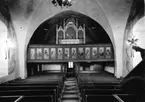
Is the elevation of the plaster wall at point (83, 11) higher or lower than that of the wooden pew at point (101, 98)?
higher

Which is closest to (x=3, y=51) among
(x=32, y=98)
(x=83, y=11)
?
(x=83, y=11)

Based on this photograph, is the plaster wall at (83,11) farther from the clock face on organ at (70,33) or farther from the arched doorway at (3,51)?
the clock face on organ at (70,33)

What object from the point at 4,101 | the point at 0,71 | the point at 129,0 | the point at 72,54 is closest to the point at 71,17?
the point at 72,54

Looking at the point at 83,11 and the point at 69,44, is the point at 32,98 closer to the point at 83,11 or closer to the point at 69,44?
the point at 69,44

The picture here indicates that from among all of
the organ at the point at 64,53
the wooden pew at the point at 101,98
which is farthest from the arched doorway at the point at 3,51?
the wooden pew at the point at 101,98

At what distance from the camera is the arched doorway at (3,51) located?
10.7m

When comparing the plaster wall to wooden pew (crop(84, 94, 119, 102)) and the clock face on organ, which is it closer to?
the clock face on organ

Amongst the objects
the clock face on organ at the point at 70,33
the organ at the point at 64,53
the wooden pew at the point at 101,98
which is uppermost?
the clock face on organ at the point at 70,33

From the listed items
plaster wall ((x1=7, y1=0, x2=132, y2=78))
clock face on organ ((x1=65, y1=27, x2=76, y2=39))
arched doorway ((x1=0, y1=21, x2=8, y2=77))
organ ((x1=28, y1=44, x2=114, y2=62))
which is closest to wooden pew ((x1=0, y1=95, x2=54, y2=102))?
arched doorway ((x1=0, y1=21, x2=8, y2=77))

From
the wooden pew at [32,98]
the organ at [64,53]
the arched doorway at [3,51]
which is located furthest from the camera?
Result: the organ at [64,53]

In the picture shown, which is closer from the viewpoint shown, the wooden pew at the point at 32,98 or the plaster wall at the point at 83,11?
the wooden pew at the point at 32,98

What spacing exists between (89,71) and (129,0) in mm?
8566

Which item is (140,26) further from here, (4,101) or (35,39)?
(4,101)

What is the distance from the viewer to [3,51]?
11617 mm
